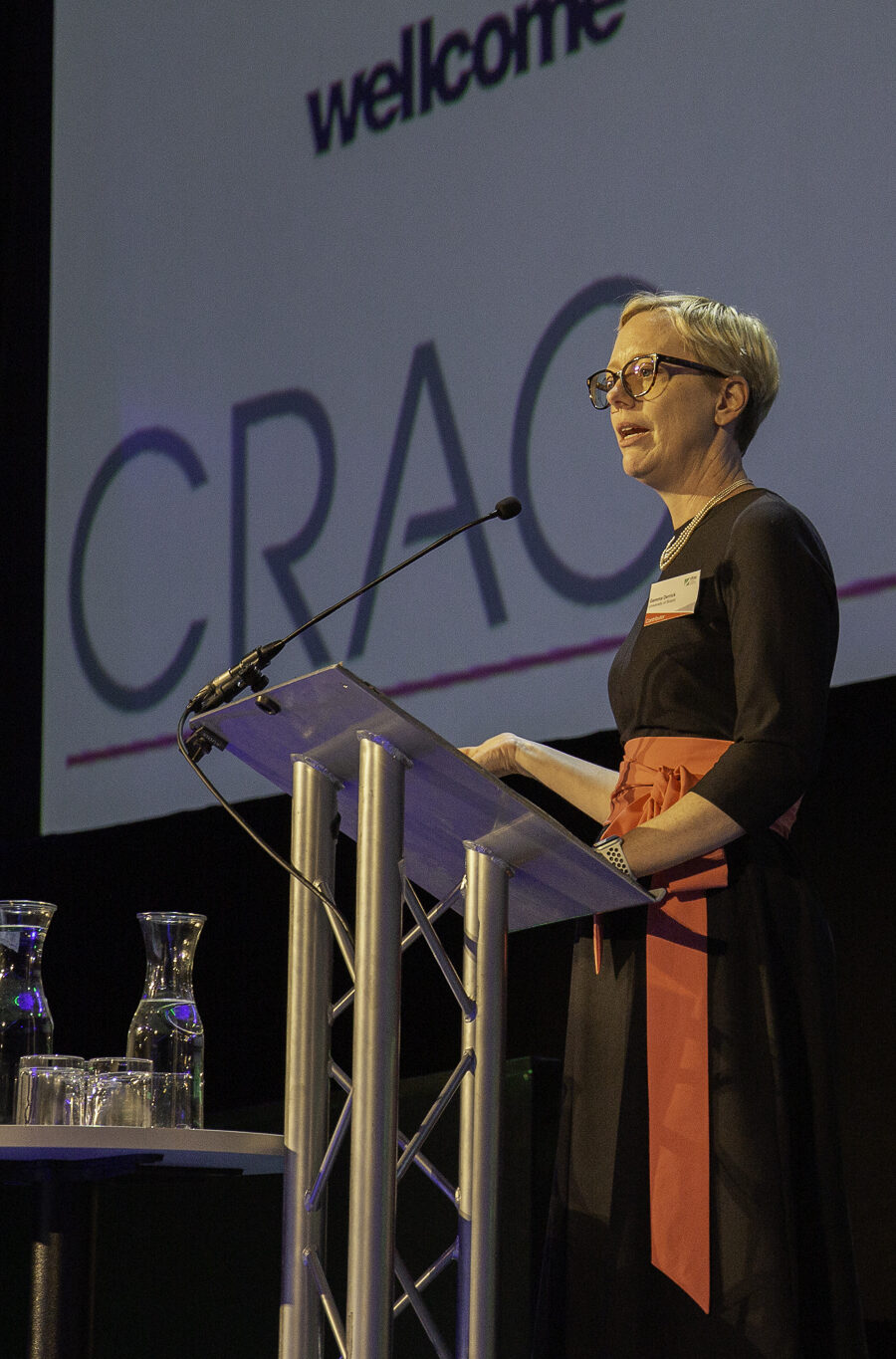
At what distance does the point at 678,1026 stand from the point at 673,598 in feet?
1.44

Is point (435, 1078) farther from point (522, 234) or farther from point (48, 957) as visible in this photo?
point (48, 957)

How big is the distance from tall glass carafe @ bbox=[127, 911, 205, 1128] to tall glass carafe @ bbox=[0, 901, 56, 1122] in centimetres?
9

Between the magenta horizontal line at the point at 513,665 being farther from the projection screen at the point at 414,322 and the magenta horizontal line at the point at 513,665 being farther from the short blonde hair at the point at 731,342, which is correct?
the short blonde hair at the point at 731,342

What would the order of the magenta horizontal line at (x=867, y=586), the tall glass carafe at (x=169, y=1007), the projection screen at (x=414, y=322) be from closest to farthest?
the tall glass carafe at (x=169, y=1007) < the magenta horizontal line at (x=867, y=586) < the projection screen at (x=414, y=322)

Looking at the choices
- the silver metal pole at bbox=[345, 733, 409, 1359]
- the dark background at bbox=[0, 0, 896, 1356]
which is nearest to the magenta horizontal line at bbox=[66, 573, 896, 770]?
the dark background at bbox=[0, 0, 896, 1356]

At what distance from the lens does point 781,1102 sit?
5.21 feet

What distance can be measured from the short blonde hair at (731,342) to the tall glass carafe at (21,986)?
92cm

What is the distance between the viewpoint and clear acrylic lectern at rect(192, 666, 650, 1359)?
1.39 metres

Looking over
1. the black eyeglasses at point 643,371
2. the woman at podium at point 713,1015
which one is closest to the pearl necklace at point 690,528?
the woman at podium at point 713,1015

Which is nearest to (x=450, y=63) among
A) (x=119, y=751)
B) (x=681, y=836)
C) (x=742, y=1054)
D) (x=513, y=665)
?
(x=513, y=665)

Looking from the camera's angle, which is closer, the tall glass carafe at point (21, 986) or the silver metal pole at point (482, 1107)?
the silver metal pole at point (482, 1107)

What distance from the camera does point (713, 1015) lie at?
5.35 feet

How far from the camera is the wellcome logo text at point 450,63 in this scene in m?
3.05

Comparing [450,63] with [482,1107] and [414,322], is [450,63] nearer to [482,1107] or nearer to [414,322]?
[414,322]
